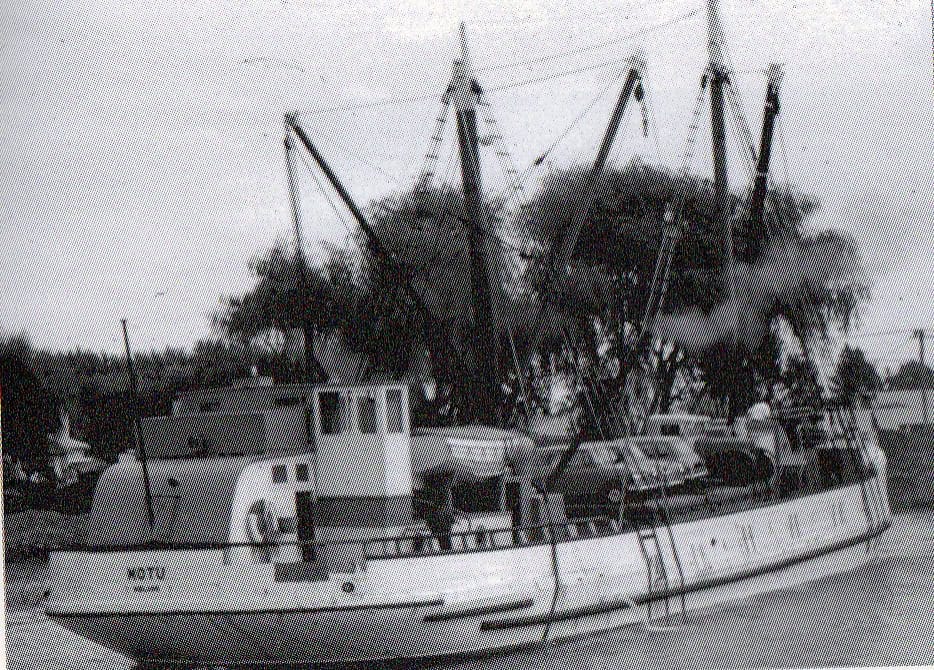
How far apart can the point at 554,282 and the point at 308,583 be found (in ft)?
5.17

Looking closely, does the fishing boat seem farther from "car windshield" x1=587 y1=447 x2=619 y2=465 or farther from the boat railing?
"car windshield" x1=587 y1=447 x2=619 y2=465

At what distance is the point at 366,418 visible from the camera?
3953mm

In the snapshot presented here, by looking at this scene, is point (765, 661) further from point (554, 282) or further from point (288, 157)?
point (288, 157)

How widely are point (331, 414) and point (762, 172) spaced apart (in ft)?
6.11

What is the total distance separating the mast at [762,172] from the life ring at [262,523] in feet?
6.87

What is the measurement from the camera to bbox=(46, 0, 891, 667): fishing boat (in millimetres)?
3658

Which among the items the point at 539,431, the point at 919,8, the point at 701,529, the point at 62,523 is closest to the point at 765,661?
the point at 701,529

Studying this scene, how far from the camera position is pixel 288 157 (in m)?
3.78

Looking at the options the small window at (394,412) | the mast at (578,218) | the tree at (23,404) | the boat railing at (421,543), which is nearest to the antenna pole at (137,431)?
the boat railing at (421,543)

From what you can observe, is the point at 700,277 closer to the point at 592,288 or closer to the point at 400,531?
the point at 592,288

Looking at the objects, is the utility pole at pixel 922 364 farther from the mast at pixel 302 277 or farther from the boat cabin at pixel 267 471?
the mast at pixel 302 277

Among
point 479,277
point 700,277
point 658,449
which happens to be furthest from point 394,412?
point 700,277

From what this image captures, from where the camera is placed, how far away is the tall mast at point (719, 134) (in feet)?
12.1

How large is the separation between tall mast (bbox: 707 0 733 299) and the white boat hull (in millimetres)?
1127
